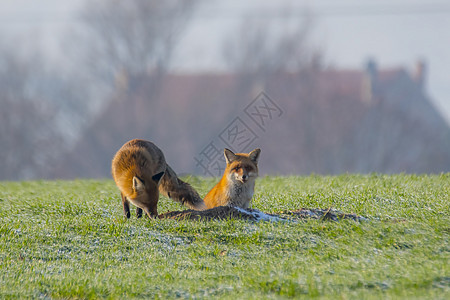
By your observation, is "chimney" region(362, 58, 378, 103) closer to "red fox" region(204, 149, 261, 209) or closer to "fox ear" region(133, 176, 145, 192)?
"red fox" region(204, 149, 261, 209)

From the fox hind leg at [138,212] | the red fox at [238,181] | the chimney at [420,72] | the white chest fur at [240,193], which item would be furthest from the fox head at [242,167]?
the chimney at [420,72]

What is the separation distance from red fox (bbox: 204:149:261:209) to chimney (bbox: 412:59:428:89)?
6162 cm

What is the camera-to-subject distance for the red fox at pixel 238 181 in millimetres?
10223

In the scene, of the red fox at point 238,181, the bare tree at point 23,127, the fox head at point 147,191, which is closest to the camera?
the fox head at point 147,191

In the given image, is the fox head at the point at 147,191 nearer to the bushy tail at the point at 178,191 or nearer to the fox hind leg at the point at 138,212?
the fox hind leg at the point at 138,212

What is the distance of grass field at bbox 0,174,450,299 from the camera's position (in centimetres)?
699

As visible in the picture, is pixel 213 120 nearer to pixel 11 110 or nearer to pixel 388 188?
pixel 11 110

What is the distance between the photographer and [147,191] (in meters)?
10.1

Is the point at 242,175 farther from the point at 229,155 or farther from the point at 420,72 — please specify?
the point at 420,72

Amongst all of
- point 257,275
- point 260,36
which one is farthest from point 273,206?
point 260,36

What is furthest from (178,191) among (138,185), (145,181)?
(138,185)

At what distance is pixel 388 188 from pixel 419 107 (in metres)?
50.9

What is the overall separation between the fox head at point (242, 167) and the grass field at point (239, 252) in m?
0.86

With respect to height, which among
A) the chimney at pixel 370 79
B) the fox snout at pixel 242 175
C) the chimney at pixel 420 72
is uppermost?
the chimney at pixel 420 72
